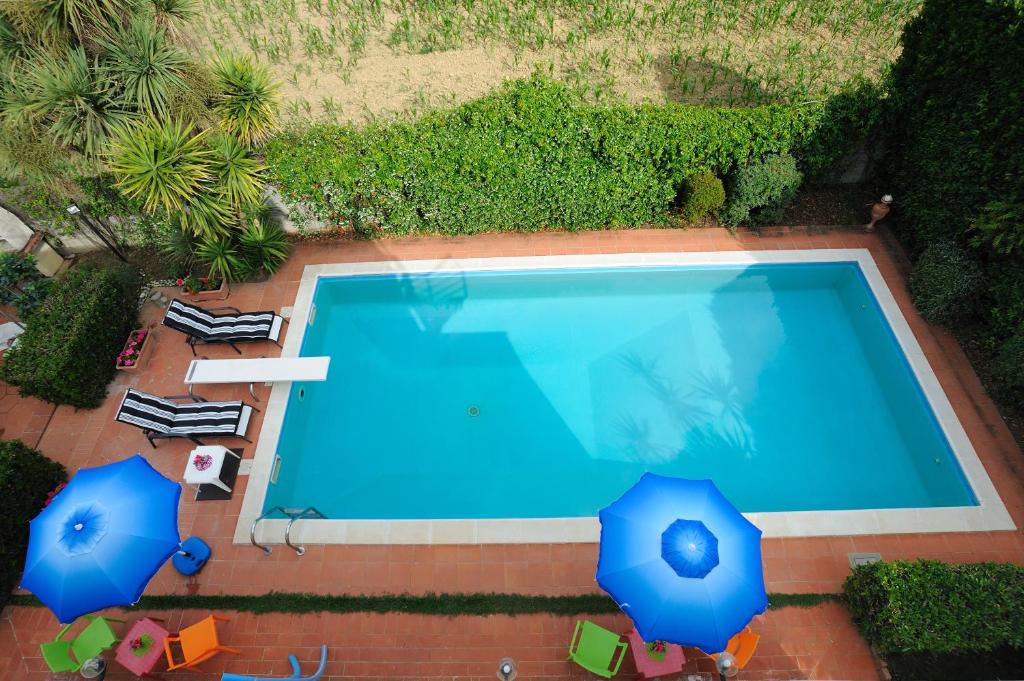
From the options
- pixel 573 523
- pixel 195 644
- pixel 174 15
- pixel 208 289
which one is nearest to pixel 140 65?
pixel 174 15

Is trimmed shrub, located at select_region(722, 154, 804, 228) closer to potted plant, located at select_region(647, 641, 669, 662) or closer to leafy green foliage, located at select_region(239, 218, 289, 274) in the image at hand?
potted plant, located at select_region(647, 641, 669, 662)

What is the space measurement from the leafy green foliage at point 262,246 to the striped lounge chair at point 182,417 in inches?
125

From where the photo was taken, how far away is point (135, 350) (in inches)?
397

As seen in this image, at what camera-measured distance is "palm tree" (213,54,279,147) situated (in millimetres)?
9867

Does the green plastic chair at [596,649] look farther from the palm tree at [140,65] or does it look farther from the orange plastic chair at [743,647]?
the palm tree at [140,65]

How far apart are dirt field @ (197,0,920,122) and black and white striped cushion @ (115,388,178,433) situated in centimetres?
795

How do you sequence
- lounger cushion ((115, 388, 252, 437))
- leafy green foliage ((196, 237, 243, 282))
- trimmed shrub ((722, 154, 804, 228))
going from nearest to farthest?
lounger cushion ((115, 388, 252, 437))
leafy green foliage ((196, 237, 243, 282))
trimmed shrub ((722, 154, 804, 228))

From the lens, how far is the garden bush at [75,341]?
8.95 m

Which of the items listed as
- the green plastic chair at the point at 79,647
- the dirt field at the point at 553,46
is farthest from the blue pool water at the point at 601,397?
the dirt field at the point at 553,46

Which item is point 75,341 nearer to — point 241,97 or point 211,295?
point 211,295

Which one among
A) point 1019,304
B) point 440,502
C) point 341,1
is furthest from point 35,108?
point 1019,304

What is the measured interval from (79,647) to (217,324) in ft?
17.3

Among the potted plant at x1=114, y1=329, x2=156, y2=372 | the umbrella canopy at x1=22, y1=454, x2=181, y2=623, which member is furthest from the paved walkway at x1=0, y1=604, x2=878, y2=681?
the potted plant at x1=114, y1=329, x2=156, y2=372

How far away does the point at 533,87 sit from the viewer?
34.0 ft
